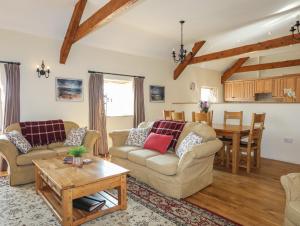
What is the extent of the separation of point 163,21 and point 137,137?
105 inches

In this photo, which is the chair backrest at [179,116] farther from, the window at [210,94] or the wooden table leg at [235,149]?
the window at [210,94]

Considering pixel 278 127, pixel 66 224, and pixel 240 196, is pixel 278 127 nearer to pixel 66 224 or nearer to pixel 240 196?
pixel 240 196

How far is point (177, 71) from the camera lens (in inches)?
277

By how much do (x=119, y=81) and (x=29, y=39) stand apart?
2.29 meters

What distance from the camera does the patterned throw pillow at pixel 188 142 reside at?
9.80ft

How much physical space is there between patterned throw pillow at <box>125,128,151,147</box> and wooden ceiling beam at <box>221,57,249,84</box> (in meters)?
6.20

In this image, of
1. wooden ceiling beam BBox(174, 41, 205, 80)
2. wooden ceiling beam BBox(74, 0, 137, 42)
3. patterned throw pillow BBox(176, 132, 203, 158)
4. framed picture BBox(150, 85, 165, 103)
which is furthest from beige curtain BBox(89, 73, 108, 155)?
wooden ceiling beam BBox(174, 41, 205, 80)

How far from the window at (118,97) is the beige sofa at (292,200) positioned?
14.6 feet

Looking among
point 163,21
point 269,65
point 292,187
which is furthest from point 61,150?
point 269,65

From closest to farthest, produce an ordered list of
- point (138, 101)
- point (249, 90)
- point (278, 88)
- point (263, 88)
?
point (138, 101), point (278, 88), point (263, 88), point (249, 90)

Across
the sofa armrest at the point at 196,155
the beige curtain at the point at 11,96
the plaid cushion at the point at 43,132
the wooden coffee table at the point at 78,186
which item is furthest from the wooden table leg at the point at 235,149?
the beige curtain at the point at 11,96

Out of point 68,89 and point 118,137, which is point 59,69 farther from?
point 118,137

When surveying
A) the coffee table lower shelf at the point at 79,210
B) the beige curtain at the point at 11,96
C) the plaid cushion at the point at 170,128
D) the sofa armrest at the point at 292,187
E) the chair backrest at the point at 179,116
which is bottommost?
the coffee table lower shelf at the point at 79,210

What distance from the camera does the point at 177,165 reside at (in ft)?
9.00
